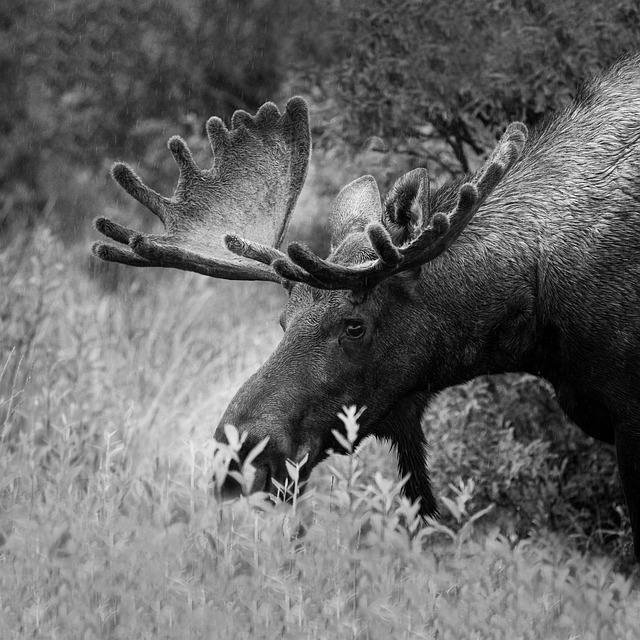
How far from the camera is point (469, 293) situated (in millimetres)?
3924

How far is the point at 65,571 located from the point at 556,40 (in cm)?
356

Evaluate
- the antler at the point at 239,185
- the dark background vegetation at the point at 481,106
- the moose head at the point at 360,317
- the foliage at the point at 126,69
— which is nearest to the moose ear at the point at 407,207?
the moose head at the point at 360,317

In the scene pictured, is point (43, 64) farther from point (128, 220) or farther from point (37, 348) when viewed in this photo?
point (37, 348)

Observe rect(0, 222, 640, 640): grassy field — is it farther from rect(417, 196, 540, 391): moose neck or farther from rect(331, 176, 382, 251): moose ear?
rect(331, 176, 382, 251): moose ear

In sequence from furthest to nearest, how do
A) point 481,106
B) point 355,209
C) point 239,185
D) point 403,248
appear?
point 481,106, point 239,185, point 355,209, point 403,248

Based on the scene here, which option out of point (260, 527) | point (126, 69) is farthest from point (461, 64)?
point (126, 69)

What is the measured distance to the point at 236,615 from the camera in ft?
9.21

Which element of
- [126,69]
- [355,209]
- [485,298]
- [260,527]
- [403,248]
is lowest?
[126,69]

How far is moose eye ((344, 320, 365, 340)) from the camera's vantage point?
3844 mm

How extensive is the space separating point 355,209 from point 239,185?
610 mm

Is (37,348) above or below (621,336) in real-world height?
below

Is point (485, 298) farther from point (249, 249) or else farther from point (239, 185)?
point (239, 185)

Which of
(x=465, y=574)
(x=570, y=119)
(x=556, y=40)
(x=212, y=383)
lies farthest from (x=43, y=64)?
(x=465, y=574)

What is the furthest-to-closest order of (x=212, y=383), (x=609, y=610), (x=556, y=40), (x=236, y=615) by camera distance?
(x=212, y=383) < (x=556, y=40) < (x=609, y=610) < (x=236, y=615)
